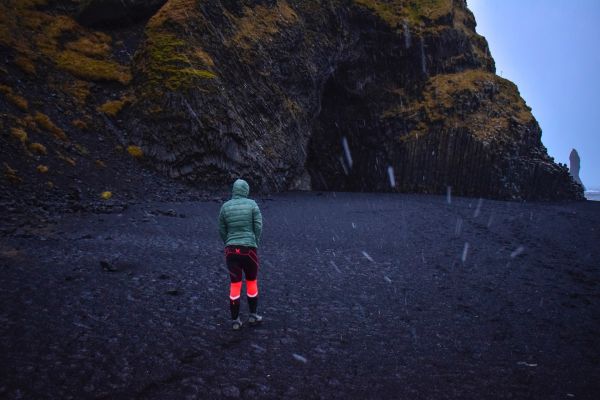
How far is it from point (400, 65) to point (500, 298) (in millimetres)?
32670

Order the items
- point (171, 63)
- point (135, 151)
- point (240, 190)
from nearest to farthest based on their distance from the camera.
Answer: point (240, 190) < point (135, 151) < point (171, 63)

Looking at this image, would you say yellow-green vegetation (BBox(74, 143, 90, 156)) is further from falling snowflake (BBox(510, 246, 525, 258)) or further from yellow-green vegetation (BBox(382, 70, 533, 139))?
yellow-green vegetation (BBox(382, 70, 533, 139))

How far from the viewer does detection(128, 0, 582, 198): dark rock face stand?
66.6 feet

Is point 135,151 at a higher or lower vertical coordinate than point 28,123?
lower

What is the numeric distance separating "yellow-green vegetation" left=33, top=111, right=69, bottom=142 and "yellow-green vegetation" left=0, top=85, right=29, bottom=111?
1.82 feet

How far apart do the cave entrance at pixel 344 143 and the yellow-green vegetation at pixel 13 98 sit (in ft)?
77.8

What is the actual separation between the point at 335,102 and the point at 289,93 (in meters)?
9.60

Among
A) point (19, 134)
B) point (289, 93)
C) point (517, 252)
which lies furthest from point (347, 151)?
point (19, 134)

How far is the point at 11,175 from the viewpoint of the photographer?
1189 cm

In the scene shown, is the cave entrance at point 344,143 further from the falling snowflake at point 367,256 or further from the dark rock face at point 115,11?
the falling snowflake at point 367,256

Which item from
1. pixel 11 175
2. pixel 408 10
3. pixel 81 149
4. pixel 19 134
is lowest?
pixel 11 175

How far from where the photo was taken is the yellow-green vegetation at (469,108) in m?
32.0

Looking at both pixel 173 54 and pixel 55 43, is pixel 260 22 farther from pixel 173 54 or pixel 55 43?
pixel 55 43

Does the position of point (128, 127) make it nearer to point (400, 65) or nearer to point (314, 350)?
point (314, 350)
